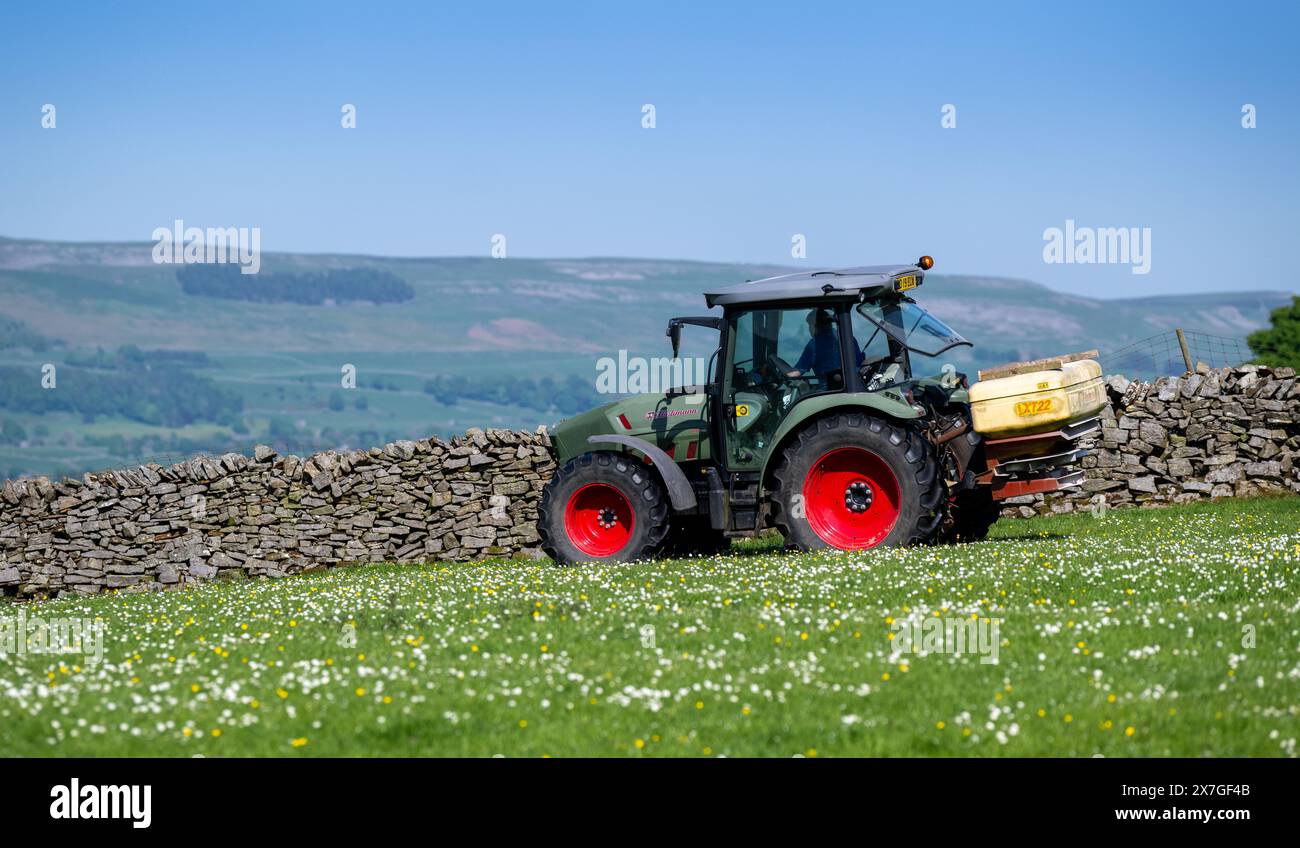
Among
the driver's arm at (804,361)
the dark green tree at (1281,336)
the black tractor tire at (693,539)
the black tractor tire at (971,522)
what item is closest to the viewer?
the driver's arm at (804,361)

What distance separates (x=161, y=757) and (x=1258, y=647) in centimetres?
746

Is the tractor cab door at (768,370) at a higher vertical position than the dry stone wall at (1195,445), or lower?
higher

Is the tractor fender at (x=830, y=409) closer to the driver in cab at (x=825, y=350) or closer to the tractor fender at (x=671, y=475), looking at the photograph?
the driver in cab at (x=825, y=350)

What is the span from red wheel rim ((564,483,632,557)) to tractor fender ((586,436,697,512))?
0.68 metres

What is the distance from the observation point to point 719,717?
8523 mm

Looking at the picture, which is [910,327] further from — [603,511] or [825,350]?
[603,511]

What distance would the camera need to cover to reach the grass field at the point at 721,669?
8102 millimetres

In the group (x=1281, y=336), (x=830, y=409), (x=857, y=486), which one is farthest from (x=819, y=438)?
(x=1281, y=336)

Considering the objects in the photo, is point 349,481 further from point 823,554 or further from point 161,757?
point 161,757

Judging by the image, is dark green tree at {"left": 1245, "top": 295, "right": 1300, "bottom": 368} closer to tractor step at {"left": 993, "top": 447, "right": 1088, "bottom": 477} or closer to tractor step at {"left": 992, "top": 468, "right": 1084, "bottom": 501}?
tractor step at {"left": 992, "top": 468, "right": 1084, "bottom": 501}

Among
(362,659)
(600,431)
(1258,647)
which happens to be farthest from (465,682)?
(600,431)

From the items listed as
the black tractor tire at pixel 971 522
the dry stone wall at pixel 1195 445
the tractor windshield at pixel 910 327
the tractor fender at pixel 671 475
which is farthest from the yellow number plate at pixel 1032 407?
the dry stone wall at pixel 1195 445

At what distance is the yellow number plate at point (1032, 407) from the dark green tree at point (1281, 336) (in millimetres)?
58206

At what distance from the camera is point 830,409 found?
1547 centimetres
